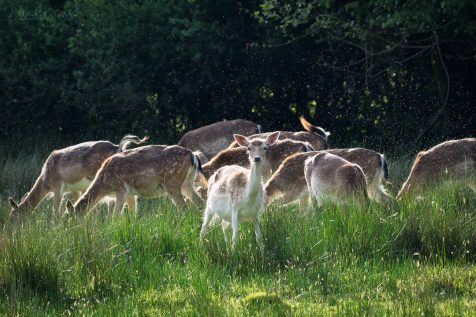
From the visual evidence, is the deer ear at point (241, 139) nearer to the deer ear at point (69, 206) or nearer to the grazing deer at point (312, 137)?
the deer ear at point (69, 206)

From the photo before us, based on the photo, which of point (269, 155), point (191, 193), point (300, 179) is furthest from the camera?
point (269, 155)

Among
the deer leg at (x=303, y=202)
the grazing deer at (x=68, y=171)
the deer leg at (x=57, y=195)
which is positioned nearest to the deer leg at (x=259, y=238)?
the deer leg at (x=303, y=202)

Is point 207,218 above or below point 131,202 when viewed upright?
above

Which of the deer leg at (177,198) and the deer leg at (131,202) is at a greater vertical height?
the deer leg at (177,198)

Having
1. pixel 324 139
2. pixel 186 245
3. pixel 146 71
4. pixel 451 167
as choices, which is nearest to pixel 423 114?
pixel 324 139

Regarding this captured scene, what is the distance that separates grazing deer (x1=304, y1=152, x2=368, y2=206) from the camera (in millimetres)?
9438

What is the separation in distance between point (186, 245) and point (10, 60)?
31.8 ft

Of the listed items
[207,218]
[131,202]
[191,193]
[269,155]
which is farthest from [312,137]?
[207,218]

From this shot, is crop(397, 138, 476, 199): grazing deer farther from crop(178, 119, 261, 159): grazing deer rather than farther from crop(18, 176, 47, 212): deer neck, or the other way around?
crop(178, 119, 261, 159): grazing deer

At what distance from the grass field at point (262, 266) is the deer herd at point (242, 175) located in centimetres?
33

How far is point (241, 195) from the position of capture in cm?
855

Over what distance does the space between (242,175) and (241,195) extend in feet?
1.40

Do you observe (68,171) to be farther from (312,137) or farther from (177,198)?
(312,137)

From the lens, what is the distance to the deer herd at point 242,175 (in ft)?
28.9
